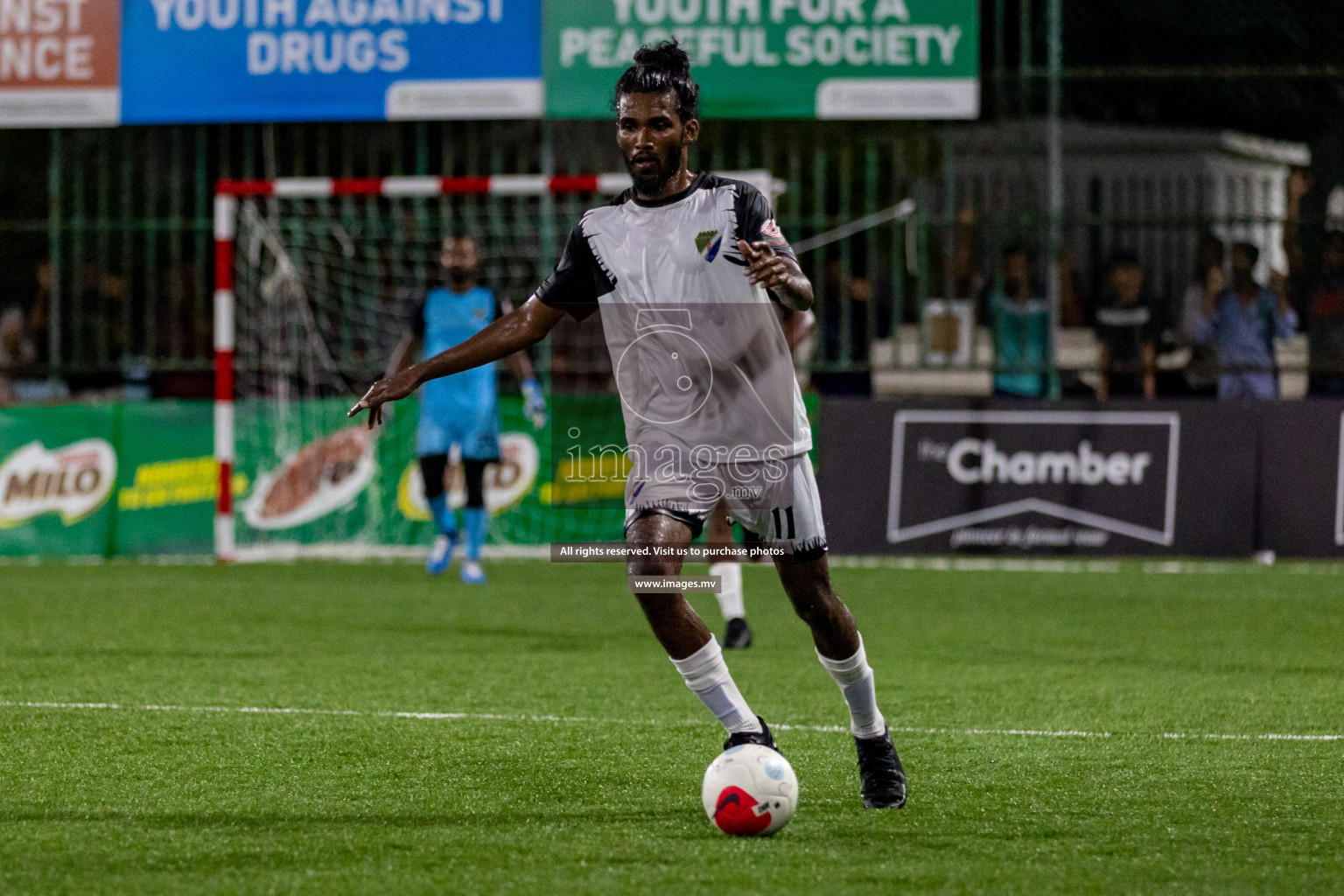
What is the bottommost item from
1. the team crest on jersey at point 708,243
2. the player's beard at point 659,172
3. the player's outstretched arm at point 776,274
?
the player's outstretched arm at point 776,274

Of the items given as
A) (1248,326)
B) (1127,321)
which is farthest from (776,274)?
(1127,321)

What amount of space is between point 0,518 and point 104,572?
1405 millimetres

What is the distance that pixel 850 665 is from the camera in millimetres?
5289

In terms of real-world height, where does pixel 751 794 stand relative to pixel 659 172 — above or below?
below

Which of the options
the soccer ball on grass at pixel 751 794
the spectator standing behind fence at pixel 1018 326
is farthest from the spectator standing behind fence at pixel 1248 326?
the soccer ball on grass at pixel 751 794

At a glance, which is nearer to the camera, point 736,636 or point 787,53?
point 736,636

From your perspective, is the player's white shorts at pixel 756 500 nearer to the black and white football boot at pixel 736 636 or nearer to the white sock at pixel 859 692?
the white sock at pixel 859 692

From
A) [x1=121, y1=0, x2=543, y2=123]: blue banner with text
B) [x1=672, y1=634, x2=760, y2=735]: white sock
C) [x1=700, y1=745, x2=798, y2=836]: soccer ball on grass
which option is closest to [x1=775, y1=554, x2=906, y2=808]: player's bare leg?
[x1=672, y1=634, x2=760, y2=735]: white sock

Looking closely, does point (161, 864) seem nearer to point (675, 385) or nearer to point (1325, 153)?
point (675, 385)

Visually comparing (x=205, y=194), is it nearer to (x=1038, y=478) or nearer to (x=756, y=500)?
(x=1038, y=478)

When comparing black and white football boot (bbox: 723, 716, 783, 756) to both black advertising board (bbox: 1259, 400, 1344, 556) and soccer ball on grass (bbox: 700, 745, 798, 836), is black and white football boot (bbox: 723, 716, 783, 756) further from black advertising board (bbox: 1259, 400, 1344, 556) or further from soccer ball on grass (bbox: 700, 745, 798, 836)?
black advertising board (bbox: 1259, 400, 1344, 556)

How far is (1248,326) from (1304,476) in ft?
4.85

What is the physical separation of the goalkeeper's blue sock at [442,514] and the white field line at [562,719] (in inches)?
215

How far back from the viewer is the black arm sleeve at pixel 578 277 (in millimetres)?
5285
